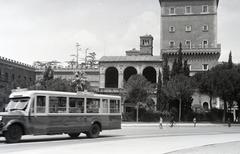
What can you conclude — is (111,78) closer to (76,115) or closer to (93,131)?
(93,131)

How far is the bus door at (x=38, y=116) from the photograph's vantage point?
21.0 metres

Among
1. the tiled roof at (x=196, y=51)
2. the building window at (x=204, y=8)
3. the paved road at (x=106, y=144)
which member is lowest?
the paved road at (x=106, y=144)

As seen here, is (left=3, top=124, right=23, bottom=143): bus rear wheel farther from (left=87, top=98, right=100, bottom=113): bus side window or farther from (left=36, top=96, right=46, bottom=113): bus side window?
(left=87, top=98, right=100, bottom=113): bus side window

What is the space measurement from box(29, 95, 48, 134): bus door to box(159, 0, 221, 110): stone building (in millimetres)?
66666

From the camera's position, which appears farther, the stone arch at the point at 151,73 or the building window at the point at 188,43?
the stone arch at the point at 151,73

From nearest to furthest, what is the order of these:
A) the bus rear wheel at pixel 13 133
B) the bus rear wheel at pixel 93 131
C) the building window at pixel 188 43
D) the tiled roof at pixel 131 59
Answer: the bus rear wheel at pixel 13 133 → the bus rear wheel at pixel 93 131 → the tiled roof at pixel 131 59 → the building window at pixel 188 43

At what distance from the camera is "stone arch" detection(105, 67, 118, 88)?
304ft

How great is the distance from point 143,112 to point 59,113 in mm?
42211

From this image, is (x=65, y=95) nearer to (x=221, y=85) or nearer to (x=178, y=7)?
(x=221, y=85)

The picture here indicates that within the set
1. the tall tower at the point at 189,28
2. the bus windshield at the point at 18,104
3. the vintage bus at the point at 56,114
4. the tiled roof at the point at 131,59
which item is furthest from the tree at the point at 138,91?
the bus windshield at the point at 18,104

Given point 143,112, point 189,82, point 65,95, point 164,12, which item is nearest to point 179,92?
point 189,82

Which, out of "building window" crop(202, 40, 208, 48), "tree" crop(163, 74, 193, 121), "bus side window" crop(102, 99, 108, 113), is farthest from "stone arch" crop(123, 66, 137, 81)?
"bus side window" crop(102, 99, 108, 113)

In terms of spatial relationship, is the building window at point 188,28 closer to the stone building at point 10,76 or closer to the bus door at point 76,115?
the stone building at point 10,76

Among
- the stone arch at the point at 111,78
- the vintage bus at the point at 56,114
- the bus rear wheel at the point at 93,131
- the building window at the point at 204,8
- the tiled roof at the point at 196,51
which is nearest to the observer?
the vintage bus at the point at 56,114
